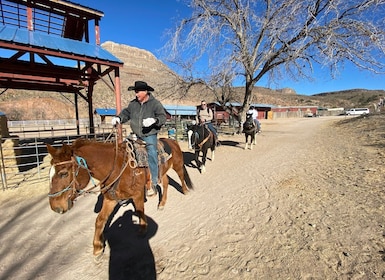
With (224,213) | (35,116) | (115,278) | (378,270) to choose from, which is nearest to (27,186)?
(115,278)

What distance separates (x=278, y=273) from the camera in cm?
252

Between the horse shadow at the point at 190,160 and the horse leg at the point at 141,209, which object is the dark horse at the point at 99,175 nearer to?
the horse leg at the point at 141,209

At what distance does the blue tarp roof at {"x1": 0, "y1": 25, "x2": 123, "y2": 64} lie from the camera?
22.2 ft

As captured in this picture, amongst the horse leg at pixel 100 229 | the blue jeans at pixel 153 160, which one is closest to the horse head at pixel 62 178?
the horse leg at pixel 100 229

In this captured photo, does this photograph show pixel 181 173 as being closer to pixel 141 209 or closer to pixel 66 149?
pixel 141 209

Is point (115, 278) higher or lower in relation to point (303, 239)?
lower

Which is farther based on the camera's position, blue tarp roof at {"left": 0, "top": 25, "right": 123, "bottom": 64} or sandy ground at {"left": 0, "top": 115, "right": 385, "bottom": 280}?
blue tarp roof at {"left": 0, "top": 25, "right": 123, "bottom": 64}

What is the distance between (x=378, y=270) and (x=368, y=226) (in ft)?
3.47

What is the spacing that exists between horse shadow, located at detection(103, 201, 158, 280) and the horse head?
1.08 metres

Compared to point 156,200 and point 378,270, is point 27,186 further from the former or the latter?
point 378,270

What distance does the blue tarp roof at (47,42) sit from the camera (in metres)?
6.77

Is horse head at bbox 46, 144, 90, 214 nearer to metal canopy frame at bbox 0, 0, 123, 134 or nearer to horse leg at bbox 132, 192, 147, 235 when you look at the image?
horse leg at bbox 132, 192, 147, 235

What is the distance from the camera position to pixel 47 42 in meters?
7.54

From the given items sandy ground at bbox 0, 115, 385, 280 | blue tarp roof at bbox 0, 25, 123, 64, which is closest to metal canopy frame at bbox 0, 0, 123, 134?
blue tarp roof at bbox 0, 25, 123, 64
